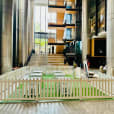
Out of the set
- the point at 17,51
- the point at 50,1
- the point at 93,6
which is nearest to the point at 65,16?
the point at 50,1

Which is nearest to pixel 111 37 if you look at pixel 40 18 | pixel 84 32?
pixel 84 32

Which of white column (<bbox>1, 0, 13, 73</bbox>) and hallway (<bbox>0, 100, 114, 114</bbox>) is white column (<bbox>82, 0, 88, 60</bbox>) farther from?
hallway (<bbox>0, 100, 114, 114</bbox>)

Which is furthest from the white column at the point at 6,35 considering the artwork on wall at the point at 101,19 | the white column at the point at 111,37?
the artwork on wall at the point at 101,19

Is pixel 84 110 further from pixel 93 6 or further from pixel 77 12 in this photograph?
pixel 77 12

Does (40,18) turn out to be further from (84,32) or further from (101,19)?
(101,19)

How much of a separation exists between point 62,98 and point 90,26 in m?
12.5

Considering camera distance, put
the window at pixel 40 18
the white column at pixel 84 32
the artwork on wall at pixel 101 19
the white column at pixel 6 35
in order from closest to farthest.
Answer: the white column at pixel 6 35
the artwork on wall at pixel 101 19
the white column at pixel 84 32
the window at pixel 40 18

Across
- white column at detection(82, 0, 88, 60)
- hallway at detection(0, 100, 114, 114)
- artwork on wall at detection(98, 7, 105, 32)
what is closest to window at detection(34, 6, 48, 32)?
white column at detection(82, 0, 88, 60)

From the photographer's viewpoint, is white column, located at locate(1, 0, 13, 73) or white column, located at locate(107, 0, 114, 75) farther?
white column, located at locate(107, 0, 114, 75)

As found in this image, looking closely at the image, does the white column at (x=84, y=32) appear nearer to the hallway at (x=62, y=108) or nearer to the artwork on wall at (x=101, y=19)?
the artwork on wall at (x=101, y=19)

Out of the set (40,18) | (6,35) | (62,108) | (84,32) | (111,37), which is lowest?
(62,108)

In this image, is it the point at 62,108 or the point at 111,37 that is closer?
the point at 62,108

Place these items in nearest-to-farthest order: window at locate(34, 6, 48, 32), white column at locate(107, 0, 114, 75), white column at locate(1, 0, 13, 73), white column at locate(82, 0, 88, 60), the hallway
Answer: the hallway < white column at locate(1, 0, 13, 73) < white column at locate(107, 0, 114, 75) < white column at locate(82, 0, 88, 60) < window at locate(34, 6, 48, 32)

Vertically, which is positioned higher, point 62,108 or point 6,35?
point 6,35
